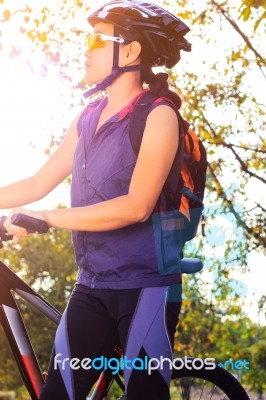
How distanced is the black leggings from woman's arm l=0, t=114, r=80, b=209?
577mm

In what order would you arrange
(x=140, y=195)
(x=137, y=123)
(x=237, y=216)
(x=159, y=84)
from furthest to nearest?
1. (x=237, y=216)
2. (x=159, y=84)
3. (x=137, y=123)
4. (x=140, y=195)

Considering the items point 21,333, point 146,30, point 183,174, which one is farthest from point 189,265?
point 146,30

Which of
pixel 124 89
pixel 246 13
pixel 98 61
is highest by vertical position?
pixel 246 13

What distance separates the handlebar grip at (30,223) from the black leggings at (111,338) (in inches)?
11.0

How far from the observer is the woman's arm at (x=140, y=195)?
2883 millimetres

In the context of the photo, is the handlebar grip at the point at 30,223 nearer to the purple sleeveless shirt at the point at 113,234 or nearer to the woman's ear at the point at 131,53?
the purple sleeveless shirt at the point at 113,234

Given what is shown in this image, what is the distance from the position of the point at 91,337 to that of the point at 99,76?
0.92m

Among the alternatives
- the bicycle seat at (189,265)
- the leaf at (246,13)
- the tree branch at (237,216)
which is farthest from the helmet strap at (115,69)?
the tree branch at (237,216)

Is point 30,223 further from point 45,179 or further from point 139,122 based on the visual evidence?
point 45,179

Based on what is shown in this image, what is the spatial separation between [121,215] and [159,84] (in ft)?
1.78

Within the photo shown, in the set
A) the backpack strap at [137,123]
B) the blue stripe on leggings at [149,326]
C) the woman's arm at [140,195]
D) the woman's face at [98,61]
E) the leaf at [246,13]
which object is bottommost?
the blue stripe on leggings at [149,326]

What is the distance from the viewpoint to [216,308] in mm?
13977

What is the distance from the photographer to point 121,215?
288 cm

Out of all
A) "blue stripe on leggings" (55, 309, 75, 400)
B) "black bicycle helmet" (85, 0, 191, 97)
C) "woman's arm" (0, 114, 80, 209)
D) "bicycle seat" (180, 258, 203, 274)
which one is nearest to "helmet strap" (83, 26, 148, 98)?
"black bicycle helmet" (85, 0, 191, 97)
